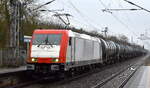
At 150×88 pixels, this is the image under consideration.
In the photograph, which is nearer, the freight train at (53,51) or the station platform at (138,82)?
the station platform at (138,82)

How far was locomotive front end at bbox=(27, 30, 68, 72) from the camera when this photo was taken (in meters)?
19.2

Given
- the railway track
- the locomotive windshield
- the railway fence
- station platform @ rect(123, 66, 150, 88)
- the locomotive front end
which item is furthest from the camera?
the railway fence

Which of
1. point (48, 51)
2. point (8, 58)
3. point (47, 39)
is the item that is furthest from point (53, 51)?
point (8, 58)

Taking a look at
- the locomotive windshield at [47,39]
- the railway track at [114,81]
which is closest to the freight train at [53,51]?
the locomotive windshield at [47,39]

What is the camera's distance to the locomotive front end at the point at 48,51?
19.2 meters

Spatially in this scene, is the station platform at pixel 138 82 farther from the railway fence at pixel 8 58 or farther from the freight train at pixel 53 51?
the railway fence at pixel 8 58

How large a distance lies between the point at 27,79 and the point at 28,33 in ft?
81.1

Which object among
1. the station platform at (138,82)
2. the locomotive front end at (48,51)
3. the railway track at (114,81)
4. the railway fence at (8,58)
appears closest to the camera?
the station platform at (138,82)

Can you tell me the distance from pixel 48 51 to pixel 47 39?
2.96 feet

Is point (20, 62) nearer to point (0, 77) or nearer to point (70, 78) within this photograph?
point (70, 78)

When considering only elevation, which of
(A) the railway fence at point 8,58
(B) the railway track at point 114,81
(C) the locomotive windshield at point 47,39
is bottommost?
(B) the railway track at point 114,81

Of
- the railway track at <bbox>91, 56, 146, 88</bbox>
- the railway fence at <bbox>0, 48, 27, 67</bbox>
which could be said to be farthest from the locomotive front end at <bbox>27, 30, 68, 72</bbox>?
the railway fence at <bbox>0, 48, 27, 67</bbox>

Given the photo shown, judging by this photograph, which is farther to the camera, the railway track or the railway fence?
the railway fence

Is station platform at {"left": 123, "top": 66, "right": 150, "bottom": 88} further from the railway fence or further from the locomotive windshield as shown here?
the railway fence
